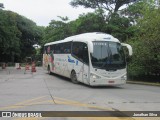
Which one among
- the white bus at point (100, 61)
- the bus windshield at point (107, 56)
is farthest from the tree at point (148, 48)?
the bus windshield at point (107, 56)

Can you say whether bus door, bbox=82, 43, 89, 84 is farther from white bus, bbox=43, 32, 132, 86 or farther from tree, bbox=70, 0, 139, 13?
tree, bbox=70, 0, 139, 13

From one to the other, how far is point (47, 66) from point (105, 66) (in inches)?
592

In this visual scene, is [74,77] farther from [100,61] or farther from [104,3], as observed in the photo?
[104,3]

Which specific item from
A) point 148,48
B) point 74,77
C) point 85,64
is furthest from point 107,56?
point 148,48

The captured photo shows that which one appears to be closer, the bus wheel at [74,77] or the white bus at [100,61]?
the white bus at [100,61]

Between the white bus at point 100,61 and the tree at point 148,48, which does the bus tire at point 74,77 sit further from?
the tree at point 148,48

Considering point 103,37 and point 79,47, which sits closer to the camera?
point 103,37

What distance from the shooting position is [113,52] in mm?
21734

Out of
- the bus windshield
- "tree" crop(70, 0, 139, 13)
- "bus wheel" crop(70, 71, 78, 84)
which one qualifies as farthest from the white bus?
"tree" crop(70, 0, 139, 13)

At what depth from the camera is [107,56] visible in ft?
70.3

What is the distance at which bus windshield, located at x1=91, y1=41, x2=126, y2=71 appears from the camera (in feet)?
70.1

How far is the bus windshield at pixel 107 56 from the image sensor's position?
2136 centimetres

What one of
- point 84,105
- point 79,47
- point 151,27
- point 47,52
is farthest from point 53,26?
point 84,105

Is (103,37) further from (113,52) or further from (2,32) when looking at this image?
(2,32)
